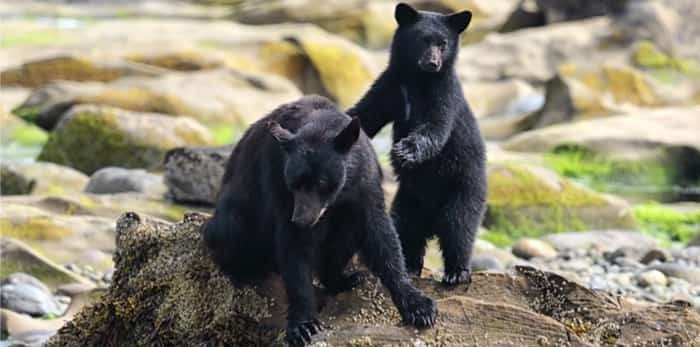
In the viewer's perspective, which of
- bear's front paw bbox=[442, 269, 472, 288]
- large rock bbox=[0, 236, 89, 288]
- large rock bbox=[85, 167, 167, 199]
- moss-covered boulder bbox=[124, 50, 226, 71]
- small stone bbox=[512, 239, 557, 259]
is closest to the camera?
bear's front paw bbox=[442, 269, 472, 288]

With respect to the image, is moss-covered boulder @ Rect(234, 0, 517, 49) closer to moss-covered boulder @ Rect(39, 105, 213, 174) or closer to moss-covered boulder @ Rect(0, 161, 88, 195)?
moss-covered boulder @ Rect(39, 105, 213, 174)

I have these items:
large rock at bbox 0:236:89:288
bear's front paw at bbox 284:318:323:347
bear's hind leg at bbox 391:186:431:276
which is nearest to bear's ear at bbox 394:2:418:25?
bear's hind leg at bbox 391:186:431:276

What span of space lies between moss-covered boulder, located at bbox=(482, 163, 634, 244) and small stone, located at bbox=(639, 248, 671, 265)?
2020 mm

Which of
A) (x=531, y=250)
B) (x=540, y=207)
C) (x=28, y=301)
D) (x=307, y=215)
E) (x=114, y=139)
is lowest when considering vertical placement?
(x=114, y=139)

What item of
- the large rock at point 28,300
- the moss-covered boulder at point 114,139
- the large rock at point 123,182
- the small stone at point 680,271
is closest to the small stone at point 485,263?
the small stone at point 680,271

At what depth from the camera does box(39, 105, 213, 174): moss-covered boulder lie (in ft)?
65.7

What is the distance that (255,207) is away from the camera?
704 centimetres

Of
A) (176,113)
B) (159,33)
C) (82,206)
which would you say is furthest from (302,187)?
(159,33)

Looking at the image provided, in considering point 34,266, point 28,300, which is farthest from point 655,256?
point 28,300

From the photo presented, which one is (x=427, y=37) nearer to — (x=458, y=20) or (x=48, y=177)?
(x=458, y=20)

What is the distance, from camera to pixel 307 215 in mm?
6258

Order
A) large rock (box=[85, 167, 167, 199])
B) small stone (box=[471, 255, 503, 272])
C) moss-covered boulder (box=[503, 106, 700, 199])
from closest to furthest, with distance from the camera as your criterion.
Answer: small stone (box=[471, 255, 503, 272])
large rock (box=[85, 167, 167, 199])
moss-covered boulder (box=[503, 106, 700, 199])

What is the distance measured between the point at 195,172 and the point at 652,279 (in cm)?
532

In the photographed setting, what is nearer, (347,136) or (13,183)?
(347,136)
